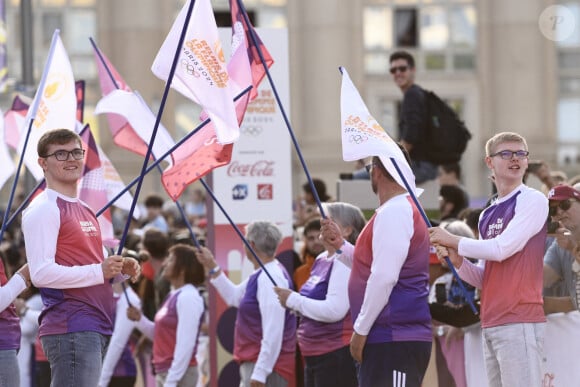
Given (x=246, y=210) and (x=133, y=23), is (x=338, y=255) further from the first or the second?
(x=133, y=23)

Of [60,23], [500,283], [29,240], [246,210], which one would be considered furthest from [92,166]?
[60,23]

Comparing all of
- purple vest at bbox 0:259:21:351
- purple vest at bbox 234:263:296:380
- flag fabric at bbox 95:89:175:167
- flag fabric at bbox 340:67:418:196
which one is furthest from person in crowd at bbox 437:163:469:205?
purple vest at bbox 0:259:21:351

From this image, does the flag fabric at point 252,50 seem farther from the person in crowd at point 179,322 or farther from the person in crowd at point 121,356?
the person in crowd at point 121,356

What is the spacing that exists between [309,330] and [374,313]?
6.50 ft

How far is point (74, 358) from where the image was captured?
7.86 metres

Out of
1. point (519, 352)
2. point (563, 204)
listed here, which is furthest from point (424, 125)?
point (519, 352)

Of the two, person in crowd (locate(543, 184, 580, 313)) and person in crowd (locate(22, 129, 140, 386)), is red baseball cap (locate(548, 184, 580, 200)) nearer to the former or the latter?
person in crowd (locate(543, 184, 580, 313))

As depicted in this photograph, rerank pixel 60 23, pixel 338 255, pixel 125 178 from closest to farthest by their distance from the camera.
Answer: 1. pixel 338 255
2. pixel 125 178
3. pixel 60 23

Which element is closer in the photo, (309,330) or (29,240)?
(29,240)

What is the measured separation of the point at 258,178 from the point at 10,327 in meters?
4.46

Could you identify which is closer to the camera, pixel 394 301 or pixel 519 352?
pixel 519 352

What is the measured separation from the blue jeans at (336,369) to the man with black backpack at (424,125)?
10.9 feet

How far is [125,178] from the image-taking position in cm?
3328

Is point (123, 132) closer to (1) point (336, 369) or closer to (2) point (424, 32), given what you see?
(1) point (336, 369)
